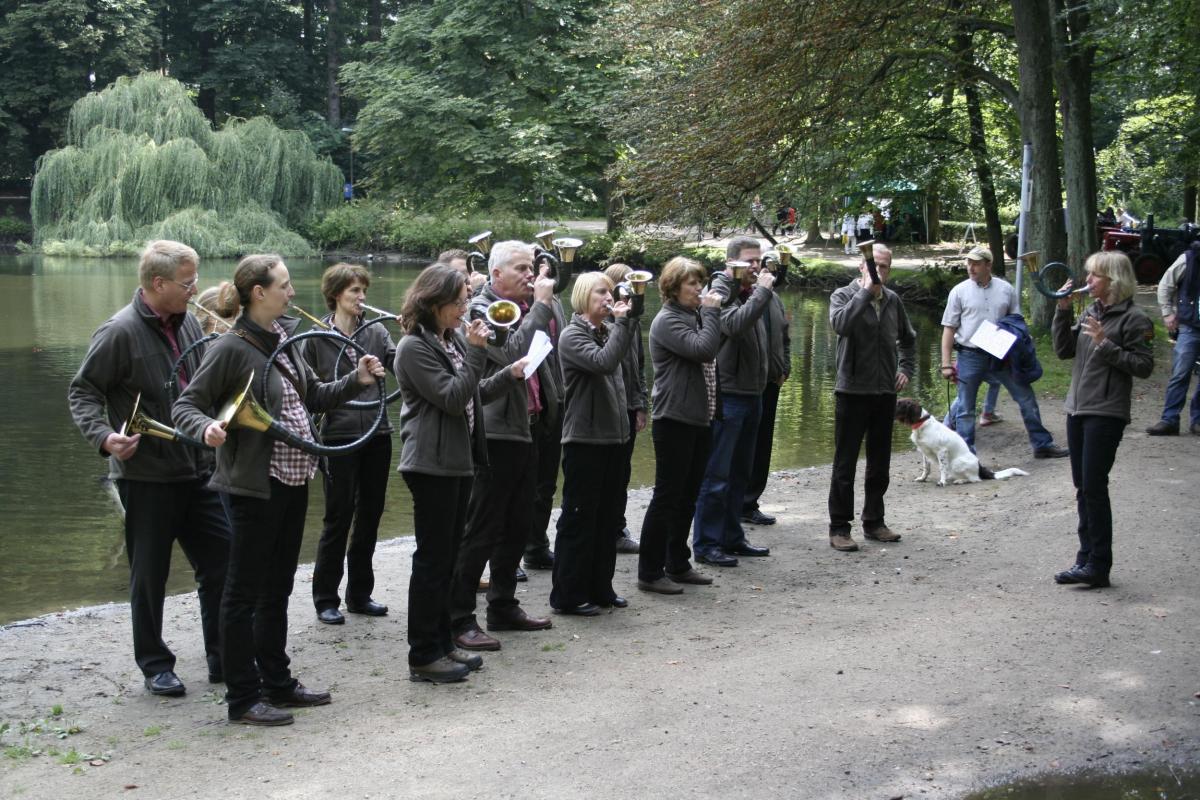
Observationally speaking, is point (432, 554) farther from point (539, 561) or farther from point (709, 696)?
point (539, 561)

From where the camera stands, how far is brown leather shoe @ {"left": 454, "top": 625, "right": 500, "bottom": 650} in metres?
6.34

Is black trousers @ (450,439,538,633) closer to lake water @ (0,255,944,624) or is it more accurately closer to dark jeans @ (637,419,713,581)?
dark jeans @ (637,419,713,581)

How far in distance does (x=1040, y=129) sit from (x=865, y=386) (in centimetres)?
1010

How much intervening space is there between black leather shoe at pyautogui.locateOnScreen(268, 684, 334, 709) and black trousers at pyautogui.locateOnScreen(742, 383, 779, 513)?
14.7ft

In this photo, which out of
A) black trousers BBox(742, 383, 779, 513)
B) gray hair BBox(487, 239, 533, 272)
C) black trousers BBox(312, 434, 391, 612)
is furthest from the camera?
black trousers BBox(742, 383, 779, 513)

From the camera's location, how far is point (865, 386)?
851 centimetres

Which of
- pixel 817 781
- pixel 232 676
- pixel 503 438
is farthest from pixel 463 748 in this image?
pixel 503 438

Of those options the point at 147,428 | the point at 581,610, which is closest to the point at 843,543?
the point at 581,610

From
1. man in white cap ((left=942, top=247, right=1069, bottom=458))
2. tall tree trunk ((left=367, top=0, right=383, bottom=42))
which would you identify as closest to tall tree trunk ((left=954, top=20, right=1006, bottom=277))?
man in white cap ((left=942, top=247, right=1069, bottom=458))

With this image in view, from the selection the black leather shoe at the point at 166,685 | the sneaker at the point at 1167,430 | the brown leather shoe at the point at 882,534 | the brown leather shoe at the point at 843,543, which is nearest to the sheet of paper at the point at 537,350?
the black leather shoe at the point at 166,685

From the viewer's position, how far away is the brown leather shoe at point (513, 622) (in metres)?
6.68

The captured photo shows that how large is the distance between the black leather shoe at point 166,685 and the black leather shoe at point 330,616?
1197 millimetres

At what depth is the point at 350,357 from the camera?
22.5 feet

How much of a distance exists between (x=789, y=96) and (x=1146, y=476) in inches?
344
